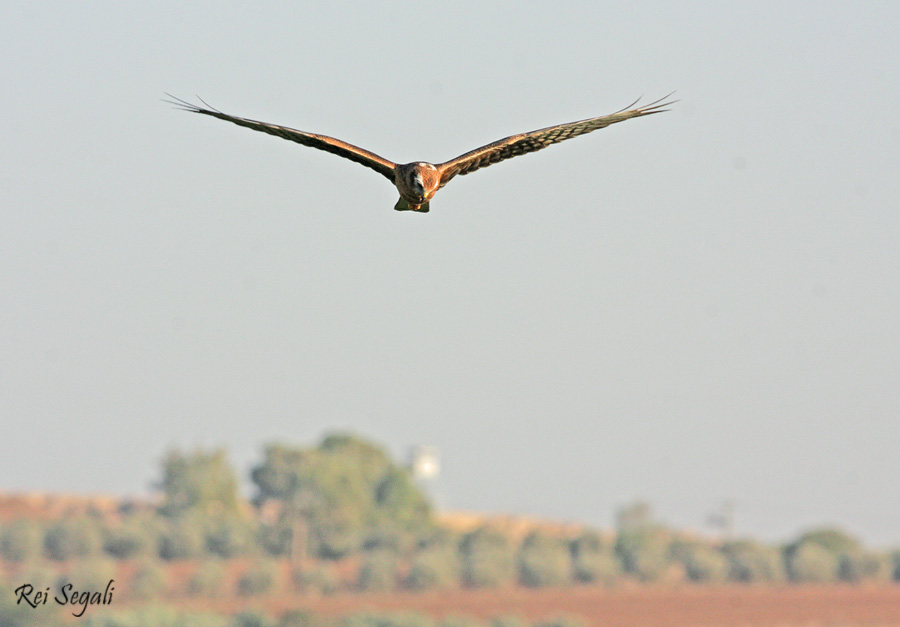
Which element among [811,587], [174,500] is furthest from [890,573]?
[174,500]

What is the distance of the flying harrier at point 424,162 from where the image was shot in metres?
17.1

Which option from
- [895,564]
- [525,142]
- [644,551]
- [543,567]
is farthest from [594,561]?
[525,142]

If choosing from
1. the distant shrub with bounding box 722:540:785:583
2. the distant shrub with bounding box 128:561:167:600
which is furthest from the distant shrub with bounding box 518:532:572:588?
the distant shrub with bounding box 128:561:167:600

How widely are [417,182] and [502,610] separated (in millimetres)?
65174

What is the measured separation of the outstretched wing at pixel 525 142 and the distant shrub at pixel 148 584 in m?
64.9

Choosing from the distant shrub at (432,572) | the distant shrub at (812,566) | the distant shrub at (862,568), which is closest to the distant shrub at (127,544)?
the distant shrub at (432,572)

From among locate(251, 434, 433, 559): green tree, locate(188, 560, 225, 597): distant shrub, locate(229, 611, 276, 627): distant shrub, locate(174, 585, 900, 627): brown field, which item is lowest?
locate(229, 611, 276, 627): distant shrub

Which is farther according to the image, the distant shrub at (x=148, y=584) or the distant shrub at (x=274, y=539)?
the distant shrub at (x=274, y=539)

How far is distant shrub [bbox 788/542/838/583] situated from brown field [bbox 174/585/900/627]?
2833mm

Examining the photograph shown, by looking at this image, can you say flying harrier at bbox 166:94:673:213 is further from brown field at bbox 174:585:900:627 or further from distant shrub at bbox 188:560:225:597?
distant shrub at bbox 188:560:225:597

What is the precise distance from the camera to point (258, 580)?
281ft

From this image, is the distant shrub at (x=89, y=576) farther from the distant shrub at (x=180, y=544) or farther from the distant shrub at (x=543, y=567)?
the distant shrub at (x=543, y=567)

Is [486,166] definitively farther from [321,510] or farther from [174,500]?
[174,500]

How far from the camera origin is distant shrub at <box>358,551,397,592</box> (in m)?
87.8
